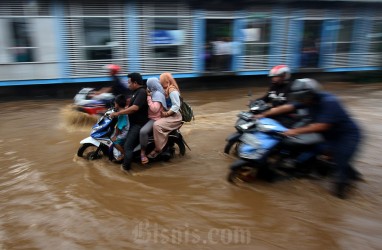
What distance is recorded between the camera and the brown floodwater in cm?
337

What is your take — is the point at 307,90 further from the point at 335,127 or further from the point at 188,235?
the point at 188,235

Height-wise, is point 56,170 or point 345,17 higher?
point 345,17

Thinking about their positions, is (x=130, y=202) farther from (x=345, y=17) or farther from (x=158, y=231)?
(x=345, y=17)

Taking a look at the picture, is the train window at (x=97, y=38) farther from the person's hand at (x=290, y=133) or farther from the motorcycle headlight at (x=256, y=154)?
the person's hand at (x=290, y=133)

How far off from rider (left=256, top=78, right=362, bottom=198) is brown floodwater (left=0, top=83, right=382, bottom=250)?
383 mm

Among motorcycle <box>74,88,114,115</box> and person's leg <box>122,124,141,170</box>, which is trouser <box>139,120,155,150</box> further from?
motorcycle <box>74,88,114,115</box>

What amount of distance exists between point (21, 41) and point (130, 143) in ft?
24.9

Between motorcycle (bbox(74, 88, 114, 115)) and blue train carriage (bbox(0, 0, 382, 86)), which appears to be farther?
blue train carriage (bbox(0, 0, 382, 86))

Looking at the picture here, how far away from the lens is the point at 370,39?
14172 millimetres

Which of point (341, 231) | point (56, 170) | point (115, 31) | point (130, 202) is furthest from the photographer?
point (115, 31)

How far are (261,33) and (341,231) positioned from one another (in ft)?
34.4

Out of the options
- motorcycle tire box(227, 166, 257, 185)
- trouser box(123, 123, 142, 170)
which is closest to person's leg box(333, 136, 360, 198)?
motorcycle tire box(227, 166, 257, 185)

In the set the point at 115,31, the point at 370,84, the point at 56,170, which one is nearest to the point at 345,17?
the point at 370,84

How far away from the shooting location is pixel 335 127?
3973 mm
